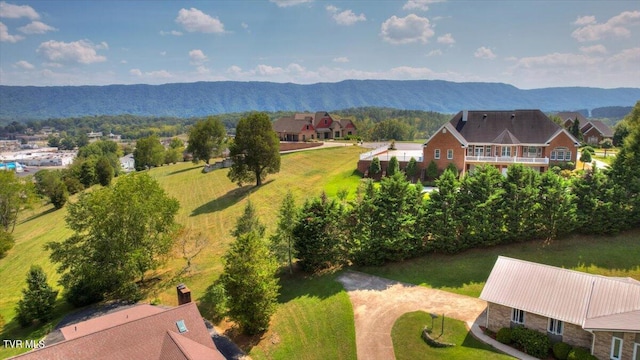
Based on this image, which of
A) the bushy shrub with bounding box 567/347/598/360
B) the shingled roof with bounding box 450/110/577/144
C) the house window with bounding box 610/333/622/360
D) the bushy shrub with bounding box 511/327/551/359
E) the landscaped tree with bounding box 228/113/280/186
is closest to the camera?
the house window with bounding box 610/333/622/360

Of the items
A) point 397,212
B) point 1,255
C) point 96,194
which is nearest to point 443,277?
point 397,212

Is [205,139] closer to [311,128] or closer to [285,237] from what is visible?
[311,128]

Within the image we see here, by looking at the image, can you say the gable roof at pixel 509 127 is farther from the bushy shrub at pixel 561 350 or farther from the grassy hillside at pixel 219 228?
the bushy shrub at pixel 561 350

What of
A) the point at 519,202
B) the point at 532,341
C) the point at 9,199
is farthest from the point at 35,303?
the point at 9,199


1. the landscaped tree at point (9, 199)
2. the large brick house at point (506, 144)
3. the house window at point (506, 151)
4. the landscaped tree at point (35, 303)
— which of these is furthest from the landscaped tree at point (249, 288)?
the landscaped tree at point (9, 199)

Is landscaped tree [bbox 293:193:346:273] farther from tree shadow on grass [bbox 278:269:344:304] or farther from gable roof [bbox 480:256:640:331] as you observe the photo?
gable roof [bbox 480:256:640:331]

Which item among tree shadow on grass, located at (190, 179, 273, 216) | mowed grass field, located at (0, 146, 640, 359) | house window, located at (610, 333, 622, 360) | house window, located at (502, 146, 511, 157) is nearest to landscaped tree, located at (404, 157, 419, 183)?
mowed grass field, located at (0, 146, 640, 359)
